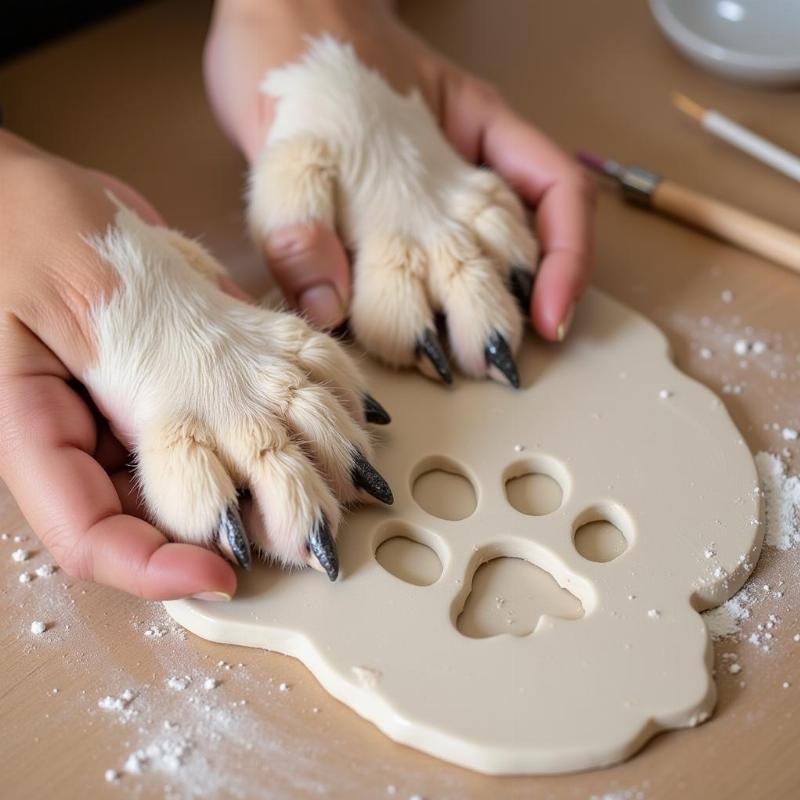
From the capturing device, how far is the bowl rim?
3.81ft

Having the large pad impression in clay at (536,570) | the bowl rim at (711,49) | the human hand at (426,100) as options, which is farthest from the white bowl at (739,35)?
the large pad impression in clay at (536,570)

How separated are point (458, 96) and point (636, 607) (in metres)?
0.53

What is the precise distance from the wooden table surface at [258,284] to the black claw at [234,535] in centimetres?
8

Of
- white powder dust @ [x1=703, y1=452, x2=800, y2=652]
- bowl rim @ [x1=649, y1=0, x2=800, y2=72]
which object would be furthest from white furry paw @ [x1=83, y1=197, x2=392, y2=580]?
bowl rim @ [x1=649, y1=0, x2=800, y2=72]

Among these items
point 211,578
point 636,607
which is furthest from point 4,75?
point 636,607

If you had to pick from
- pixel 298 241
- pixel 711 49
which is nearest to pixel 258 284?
pixel 298 241

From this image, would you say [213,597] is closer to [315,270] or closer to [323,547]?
[323,547]

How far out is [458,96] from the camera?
3.34 feet

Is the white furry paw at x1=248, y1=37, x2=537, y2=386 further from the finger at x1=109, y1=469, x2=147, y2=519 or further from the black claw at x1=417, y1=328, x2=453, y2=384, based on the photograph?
the finger at x1=109, y1=469, x2=147, y2=519

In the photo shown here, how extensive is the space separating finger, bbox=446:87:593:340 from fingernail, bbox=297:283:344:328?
159 mm

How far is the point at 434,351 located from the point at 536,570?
192mm

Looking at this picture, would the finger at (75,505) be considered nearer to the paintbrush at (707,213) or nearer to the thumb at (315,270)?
the thumb at (315,270)

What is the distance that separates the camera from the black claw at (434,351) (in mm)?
848

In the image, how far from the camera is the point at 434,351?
0.85 meters
